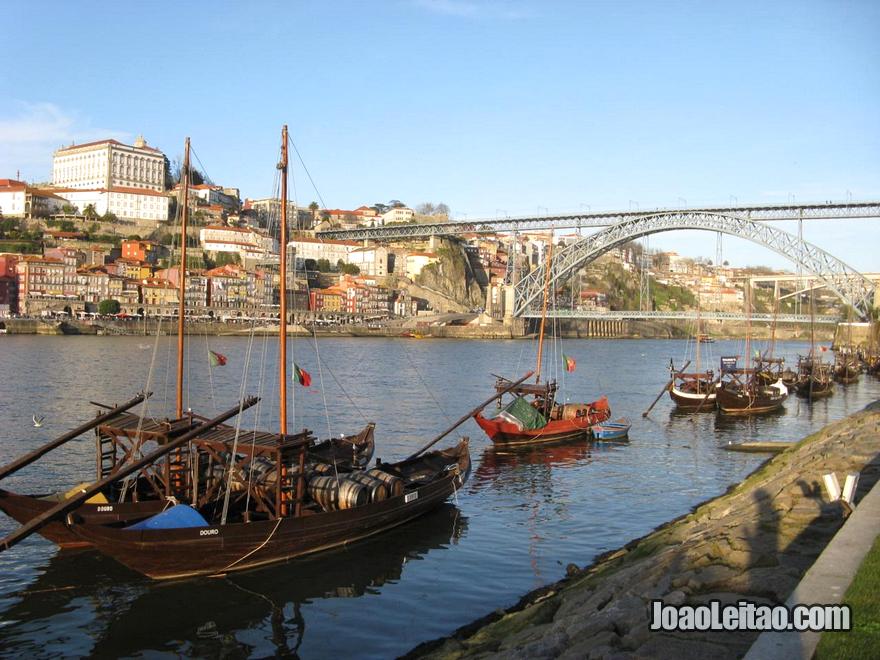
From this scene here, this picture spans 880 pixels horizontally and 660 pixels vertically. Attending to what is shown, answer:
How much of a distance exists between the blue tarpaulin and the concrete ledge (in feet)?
22.6

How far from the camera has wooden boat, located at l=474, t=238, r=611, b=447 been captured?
20.2 meters

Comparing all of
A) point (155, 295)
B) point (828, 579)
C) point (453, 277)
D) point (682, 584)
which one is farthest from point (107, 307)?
point (828, 579)

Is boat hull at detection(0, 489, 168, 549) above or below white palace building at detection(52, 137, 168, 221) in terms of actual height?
below

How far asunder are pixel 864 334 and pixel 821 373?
34.6m

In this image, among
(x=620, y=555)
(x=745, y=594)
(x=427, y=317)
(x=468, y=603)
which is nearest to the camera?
(x=745, y=594)

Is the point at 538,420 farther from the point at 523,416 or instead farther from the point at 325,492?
the point at 325,492

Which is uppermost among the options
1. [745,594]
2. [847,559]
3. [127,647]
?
[847,559]

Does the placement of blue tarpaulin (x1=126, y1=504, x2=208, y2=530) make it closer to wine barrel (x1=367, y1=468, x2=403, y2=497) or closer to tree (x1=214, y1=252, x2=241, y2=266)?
wine barrel (x1=367, y1=468, x2=403, y2=497)

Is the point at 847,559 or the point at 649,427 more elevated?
the point at 847,559

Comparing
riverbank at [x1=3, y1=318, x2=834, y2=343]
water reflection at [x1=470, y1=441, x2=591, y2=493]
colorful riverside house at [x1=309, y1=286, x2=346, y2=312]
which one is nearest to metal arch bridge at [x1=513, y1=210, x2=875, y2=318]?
riverbank at [x1=3, y1=318, x2=834, y2=343]

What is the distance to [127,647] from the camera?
812 centimetres

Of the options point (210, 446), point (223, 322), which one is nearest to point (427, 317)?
point (223, 322)

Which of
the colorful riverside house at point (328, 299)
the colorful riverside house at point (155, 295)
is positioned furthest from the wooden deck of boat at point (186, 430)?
the colorful riverside house at point (328, 299)

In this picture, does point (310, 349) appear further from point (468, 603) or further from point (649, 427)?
point (468, 603)
